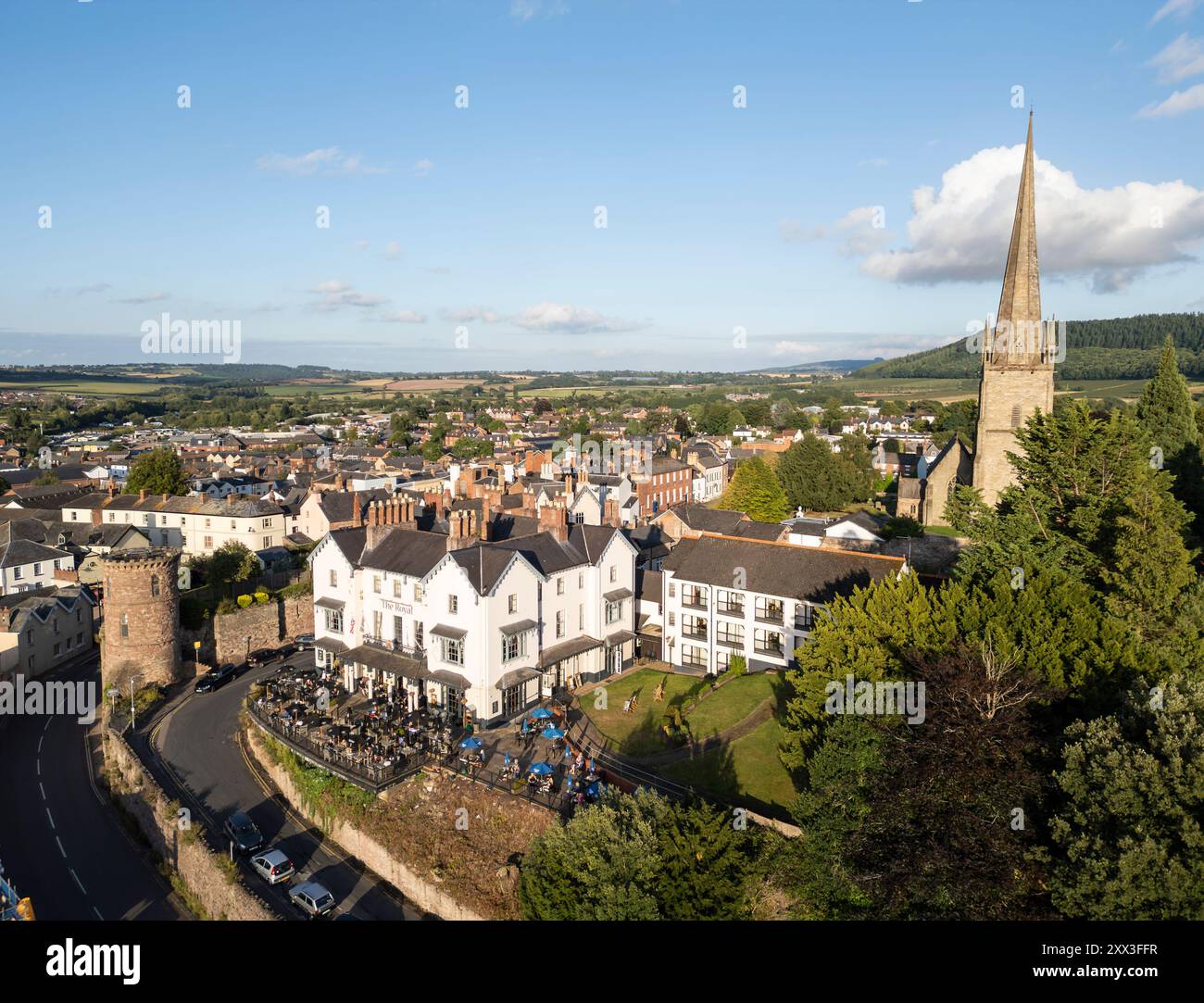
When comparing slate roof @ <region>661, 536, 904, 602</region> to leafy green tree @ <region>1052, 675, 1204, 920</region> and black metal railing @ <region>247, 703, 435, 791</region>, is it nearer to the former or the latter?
leafy green tree @ <region>1052, 675, 1204, 920</region>

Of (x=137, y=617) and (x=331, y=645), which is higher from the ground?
(x=137, y=617)

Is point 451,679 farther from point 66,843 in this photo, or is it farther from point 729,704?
point 66,843

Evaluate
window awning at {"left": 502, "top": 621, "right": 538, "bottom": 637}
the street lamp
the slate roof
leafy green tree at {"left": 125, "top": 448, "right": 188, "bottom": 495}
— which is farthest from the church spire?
leafy green tree at {"left": 125, "top": 448, "right": 188, "bottom": 495}

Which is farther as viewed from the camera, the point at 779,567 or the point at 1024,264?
the point at 1024,264

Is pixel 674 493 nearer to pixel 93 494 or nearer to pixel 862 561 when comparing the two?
pixel 862 561

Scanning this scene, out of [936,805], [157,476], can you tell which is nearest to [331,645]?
[936,805]

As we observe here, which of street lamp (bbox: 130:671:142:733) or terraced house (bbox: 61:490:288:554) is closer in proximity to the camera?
street lamp (bbox: 130:671:142:733)
